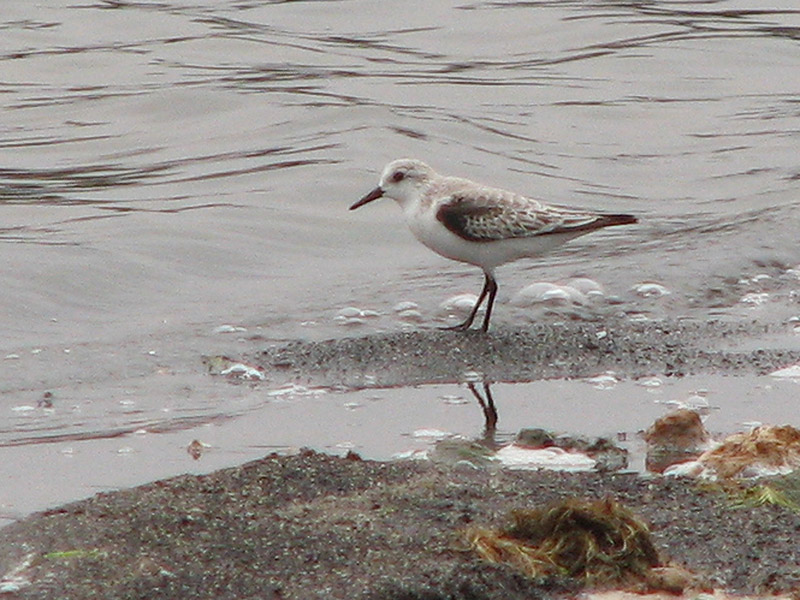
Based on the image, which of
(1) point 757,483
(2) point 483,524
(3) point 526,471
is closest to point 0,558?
(2) point 483,524

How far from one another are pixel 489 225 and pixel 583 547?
3.58 m

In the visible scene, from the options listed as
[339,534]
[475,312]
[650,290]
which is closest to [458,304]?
[475,312]

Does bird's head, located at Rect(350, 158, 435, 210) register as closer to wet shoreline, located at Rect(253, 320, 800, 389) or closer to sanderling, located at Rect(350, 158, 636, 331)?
sanderling, located at Rect(350, 158, 636, 331)

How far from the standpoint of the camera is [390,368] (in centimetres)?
644

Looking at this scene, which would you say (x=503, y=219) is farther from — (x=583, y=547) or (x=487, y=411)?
(x=583, y=547)

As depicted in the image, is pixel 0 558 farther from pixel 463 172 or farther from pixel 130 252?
pixel 463 172

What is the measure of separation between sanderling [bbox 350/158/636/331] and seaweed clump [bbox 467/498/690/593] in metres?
3.28

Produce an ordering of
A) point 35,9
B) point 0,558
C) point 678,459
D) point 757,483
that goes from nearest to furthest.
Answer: point 0,558, point 757,483, point 678,459, point 35,9

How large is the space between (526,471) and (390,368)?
1.86 meters

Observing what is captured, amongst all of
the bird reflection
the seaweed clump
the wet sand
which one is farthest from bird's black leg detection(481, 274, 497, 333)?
the seaweed clump

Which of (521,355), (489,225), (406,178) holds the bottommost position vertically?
(521,355)

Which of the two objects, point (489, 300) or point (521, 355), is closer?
point (521, 355)

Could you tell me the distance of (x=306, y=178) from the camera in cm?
1056

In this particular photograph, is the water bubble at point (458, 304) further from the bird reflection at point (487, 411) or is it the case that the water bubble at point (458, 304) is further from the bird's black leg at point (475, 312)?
the bird reflection at point (487, 411)
